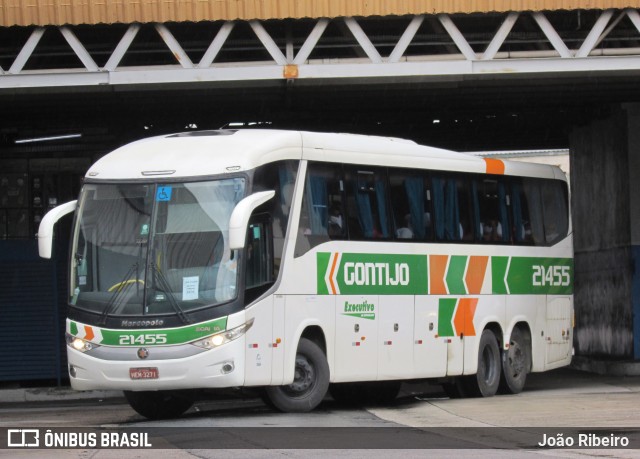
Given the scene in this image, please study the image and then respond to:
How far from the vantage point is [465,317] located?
20.5 metres

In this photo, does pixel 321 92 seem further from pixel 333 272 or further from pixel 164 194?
pixel 164 194

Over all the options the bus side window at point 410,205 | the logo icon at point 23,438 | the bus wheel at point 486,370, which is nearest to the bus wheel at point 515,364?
the bus wheel at point 486,370

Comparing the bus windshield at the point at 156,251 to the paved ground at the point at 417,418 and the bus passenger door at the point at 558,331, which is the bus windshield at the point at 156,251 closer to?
the paved ground at the point at 417,418

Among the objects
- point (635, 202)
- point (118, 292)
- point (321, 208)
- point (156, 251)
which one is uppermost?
point (635, 202)

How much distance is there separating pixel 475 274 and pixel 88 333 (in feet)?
22.6

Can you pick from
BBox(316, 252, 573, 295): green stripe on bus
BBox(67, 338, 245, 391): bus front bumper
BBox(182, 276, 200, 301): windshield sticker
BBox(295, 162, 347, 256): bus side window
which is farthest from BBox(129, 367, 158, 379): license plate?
BBox(316, 252, 573, 295): green stripe on bus

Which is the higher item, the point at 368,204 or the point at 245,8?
the point at 245,8

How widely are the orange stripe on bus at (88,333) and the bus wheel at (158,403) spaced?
1.18 m

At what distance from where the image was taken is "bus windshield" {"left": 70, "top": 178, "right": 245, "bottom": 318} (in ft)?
51.7

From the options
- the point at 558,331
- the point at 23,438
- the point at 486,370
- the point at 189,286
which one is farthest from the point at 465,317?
the point at 23,438

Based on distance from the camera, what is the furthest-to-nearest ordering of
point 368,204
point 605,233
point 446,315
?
point 605,233 < point 446,315 < point 368,204

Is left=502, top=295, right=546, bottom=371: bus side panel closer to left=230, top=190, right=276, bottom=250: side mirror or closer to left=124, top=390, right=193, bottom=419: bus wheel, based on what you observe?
left=124, top=390, right=193, bottom=419: bus wheel

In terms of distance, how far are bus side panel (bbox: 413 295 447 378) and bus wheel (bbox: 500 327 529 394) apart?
2161 millimetres

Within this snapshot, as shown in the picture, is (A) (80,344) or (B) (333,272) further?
(B) (333,272)
